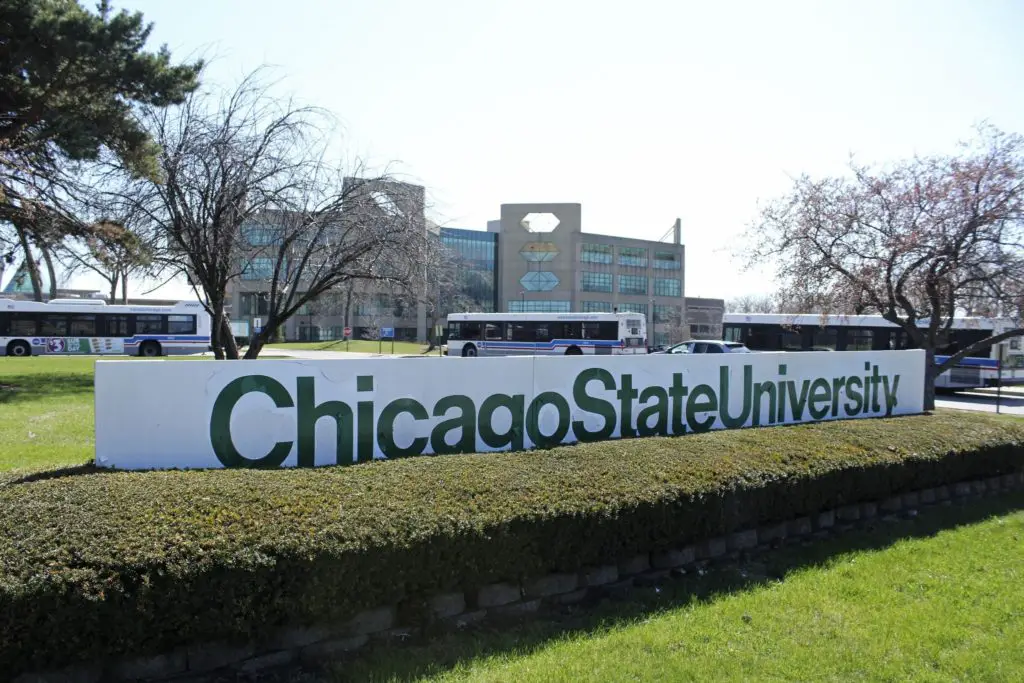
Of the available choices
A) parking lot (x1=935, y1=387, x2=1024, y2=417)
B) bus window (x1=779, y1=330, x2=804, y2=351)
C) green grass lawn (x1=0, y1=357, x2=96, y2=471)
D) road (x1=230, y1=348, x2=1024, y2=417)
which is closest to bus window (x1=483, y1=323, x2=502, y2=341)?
road (x1=230, y1=348, x2=1024, y2=417)

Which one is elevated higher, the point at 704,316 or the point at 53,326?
the point at 704,316

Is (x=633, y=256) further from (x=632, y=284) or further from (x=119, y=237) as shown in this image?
(x=119, y=237)

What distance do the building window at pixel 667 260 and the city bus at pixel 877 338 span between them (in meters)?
61.1

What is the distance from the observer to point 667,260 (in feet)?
299

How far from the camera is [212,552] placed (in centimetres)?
346

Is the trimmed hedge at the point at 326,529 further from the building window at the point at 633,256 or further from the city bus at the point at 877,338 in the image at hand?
the building window at the point at 633,256

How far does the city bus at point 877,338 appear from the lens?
24.5m

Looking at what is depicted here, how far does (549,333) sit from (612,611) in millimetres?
31665

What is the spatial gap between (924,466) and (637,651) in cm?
502

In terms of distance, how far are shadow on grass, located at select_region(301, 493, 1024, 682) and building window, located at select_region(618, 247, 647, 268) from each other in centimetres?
8159

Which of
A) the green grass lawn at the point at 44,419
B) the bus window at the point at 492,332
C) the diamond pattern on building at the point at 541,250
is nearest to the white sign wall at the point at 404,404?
the green grass lawn at the point at 44,419

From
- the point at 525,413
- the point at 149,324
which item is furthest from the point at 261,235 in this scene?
the point at 149,324

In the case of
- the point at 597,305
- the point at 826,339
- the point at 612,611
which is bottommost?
the point at 612,611

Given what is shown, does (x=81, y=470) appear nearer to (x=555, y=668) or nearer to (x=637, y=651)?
(x=555, y=668)
